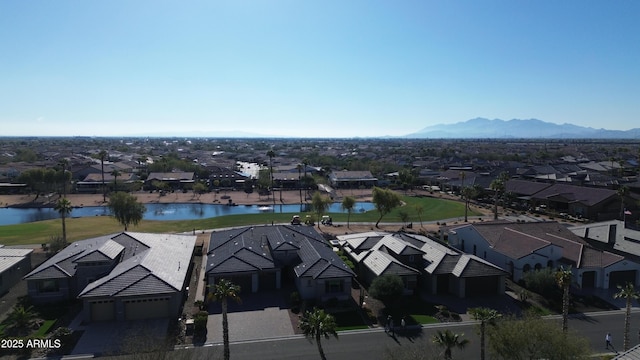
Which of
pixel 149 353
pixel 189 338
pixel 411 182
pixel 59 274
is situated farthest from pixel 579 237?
pixel 411 182

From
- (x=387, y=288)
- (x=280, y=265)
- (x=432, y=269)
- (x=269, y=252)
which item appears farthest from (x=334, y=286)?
(x=432, y=269)

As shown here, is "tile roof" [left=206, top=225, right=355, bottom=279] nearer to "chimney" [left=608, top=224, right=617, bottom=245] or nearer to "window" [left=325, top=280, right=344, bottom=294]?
"window" [left=325, top=280, right=344, bottom=294]

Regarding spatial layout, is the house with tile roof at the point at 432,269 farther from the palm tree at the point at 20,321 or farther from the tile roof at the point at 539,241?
the palm tree at the point at 20,321

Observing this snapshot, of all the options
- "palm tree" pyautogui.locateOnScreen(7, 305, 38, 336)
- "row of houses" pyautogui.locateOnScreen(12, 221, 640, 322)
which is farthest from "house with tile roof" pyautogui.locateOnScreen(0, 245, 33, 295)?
"palm tree" pyautogui.locateOnScreen(7, 305, 38, 336)

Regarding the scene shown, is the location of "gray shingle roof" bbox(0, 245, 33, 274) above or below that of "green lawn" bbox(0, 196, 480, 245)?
above

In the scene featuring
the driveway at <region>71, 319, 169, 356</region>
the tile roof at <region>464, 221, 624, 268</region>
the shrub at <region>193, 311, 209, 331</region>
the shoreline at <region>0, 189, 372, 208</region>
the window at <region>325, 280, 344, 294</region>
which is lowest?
the shoreline at <region>0, 189, 372, 208</region>

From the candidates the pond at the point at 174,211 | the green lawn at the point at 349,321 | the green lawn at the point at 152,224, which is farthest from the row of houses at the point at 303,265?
the pond at the point at 174,211

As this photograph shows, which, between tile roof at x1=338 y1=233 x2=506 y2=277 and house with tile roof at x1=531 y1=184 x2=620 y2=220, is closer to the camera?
tile roof at x1=338 y1=233 x2=506 y2=277
